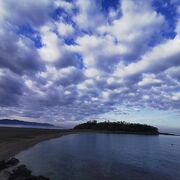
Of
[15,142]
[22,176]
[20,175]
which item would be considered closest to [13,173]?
[20,175]

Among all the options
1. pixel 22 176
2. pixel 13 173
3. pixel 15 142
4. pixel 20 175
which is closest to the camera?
pixel 22 176

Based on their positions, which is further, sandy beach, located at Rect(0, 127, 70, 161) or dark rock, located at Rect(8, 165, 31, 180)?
sandy beach, located at Rect(0, 127, 70, 161)

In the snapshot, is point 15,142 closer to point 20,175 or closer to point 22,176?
point 20,175

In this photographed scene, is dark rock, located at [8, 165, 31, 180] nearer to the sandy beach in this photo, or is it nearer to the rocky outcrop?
the rocky outcrop

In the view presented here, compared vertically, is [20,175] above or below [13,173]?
below

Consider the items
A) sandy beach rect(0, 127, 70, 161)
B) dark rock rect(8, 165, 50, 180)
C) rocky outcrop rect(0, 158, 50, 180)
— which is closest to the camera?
dark rock rect(8, 165, 50, 180)

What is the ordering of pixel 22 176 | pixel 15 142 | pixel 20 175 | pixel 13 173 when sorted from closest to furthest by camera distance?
pixel 22 176
pixel 20 175
pixel 13 173
pixel 15 142

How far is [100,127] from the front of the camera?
19950 cm

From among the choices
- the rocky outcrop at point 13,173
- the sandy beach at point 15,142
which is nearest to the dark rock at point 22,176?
the rocky outcrop at point 13,173

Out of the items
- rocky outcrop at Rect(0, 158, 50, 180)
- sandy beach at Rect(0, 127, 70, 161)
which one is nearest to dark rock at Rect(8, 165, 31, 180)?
rocky outcrop at Rect(0, 158, 50, 180)

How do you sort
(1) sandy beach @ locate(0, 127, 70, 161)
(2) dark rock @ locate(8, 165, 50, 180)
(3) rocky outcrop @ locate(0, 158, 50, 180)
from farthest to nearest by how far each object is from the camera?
1. (1) sandy beach @ locate(0, 127, 70, 161)
2. (3) rocky outcrop @ locate(0, 158, 50, 180)
3. (2) dark rock @ locate(8, 165, 50, 180)

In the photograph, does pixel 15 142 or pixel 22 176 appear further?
pixel 15 142

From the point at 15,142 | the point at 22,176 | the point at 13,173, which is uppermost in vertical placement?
the point at 15,142

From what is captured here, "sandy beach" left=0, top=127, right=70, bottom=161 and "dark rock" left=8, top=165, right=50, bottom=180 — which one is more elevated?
"sandy beach" left=0, top=127, right=70, bottom=161
